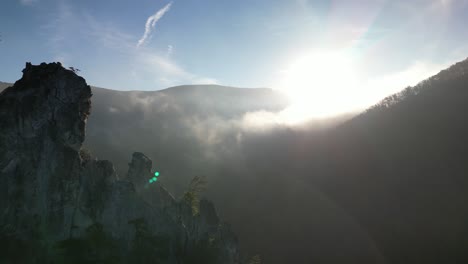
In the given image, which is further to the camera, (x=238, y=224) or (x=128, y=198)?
(x=238, y=224)

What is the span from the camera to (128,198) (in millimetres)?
31656

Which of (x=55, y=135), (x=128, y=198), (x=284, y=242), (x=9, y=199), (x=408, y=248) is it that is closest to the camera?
(x=9, y=199)

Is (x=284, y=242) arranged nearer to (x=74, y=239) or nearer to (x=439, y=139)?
(x=439, y=139)

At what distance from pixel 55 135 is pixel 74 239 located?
929 centimetres

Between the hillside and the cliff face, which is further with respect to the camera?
the hillside

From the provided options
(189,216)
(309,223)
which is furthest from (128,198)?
(309,223)

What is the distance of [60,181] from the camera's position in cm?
2633

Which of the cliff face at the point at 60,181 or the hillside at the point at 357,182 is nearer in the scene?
the cliff face at the point at 60,181

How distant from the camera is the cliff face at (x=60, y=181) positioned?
23.9 m

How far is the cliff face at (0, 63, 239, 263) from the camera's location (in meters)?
23.9

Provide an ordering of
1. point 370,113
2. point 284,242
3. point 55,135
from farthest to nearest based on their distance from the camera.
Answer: point 370,113 < point 284,242 < point 55,135

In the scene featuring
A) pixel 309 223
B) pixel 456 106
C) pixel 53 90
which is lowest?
pixel 309 223

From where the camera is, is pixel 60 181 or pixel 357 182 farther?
pixel 357 182

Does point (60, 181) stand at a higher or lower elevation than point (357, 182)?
higher
